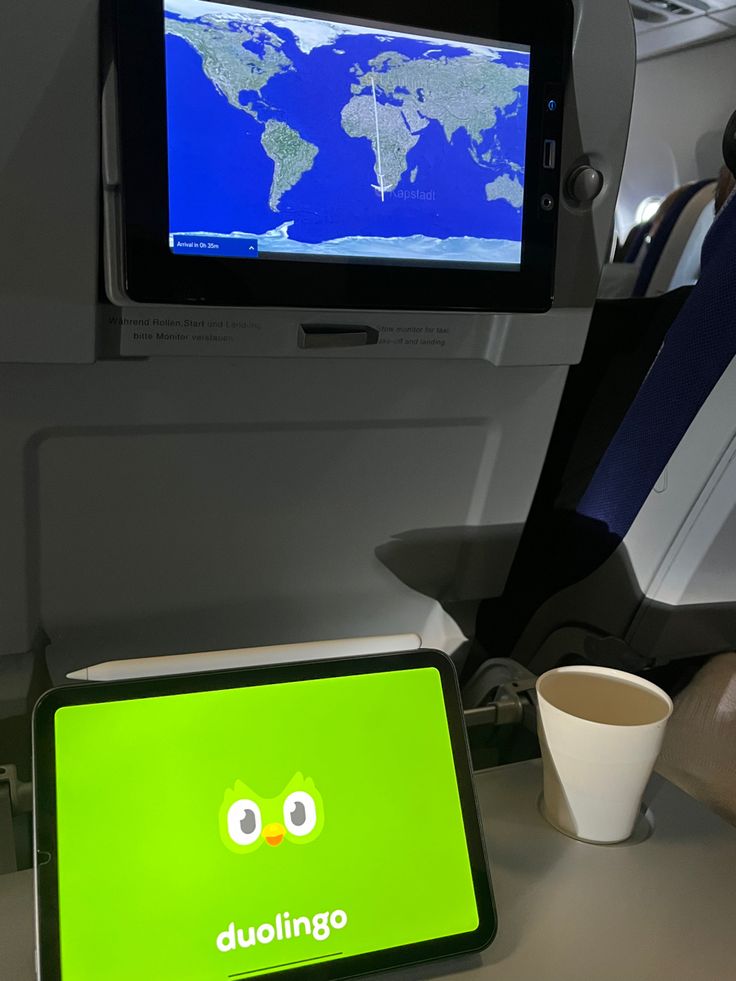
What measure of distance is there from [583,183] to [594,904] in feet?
1.82

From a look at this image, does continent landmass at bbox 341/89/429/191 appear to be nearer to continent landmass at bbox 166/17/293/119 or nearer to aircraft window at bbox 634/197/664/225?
continent landmass at bbox 166/17/293/119

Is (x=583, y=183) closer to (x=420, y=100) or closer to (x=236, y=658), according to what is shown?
(x=420, y=100)

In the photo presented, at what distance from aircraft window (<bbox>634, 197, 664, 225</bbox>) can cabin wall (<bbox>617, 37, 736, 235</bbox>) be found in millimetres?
37

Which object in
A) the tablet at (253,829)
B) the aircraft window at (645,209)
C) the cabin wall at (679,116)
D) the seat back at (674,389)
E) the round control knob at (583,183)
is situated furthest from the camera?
the aircraft window at (645,209)

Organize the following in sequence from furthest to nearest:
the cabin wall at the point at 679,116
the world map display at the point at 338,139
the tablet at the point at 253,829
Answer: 1. the cabin wall at the point at 679,116
2. the world map display at the point at 338,139
3. the tablet at the point at 253,829

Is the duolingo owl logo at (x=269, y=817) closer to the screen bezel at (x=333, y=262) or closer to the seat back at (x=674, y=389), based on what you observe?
the screen bezel at (x=333, y=262)

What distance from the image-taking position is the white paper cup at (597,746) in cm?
61

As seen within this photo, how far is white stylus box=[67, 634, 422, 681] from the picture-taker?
1.86 feet

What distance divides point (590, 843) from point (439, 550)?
36 cm

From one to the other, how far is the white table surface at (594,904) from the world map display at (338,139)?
44 cm

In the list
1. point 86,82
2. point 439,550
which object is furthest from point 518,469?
point 86,82

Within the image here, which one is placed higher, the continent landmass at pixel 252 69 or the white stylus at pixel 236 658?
the continent landmass at pixel 252 69

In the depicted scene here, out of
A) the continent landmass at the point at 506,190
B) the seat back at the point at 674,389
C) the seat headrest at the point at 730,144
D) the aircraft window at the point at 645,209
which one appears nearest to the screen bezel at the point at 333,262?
the continent landmass at the point at 506,190

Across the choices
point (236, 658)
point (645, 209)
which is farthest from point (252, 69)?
point (645, 209)
